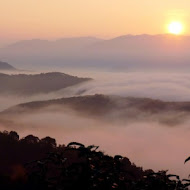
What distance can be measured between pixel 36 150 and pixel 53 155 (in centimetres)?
6500

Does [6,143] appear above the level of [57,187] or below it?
above

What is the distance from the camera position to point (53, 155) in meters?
6.86

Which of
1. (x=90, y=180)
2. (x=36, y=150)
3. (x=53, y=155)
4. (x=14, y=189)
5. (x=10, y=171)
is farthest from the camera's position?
(x=36, y=150)

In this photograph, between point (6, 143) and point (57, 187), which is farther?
point (6, 143)

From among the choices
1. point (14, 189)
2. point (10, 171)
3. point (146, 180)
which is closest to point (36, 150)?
point (10, 171)

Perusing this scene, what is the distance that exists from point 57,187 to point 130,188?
113cm

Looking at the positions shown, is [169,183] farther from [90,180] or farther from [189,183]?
[90,180]

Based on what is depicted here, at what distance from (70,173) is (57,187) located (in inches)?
11.0

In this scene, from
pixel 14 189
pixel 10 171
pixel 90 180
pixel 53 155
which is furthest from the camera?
pixel 10 171

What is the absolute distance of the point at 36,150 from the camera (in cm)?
7088

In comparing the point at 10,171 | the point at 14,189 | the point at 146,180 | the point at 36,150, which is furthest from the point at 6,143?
the point at 146,180

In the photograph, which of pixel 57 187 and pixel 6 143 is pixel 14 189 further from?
pixel 57 187

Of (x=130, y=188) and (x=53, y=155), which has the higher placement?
(x=53, y=155)

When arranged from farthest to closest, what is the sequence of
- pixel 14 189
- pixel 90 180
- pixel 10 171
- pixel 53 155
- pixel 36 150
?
pixel 36 150 < pixel 10 171 < pixel 14 189 < pixel 53 155 < pixel 90 180
